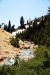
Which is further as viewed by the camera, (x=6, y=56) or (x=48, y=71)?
(x=6, y=56)

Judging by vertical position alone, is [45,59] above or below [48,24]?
below

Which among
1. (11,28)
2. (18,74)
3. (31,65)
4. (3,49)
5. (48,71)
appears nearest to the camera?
(18,74)

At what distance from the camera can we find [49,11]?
58906 millimetres

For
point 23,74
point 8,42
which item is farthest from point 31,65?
point 8,42

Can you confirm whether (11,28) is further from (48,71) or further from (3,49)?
(48,71)

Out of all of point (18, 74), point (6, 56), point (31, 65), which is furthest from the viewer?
point (6, 56)

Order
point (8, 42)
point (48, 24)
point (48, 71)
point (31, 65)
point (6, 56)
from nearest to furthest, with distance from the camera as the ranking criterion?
point (48, 71), point (31, 65), point (6, 56), point (8, 42), point (48, 24)

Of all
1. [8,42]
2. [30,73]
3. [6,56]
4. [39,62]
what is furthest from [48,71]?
[8,42]

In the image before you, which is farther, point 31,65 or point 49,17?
point 49,17

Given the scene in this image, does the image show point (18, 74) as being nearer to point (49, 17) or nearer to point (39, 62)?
point (39, 62)

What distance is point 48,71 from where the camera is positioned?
65.2 feet

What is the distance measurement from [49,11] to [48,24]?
2.67 meters

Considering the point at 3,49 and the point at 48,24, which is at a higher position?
the point at 48,24

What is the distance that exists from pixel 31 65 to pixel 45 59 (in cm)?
314
